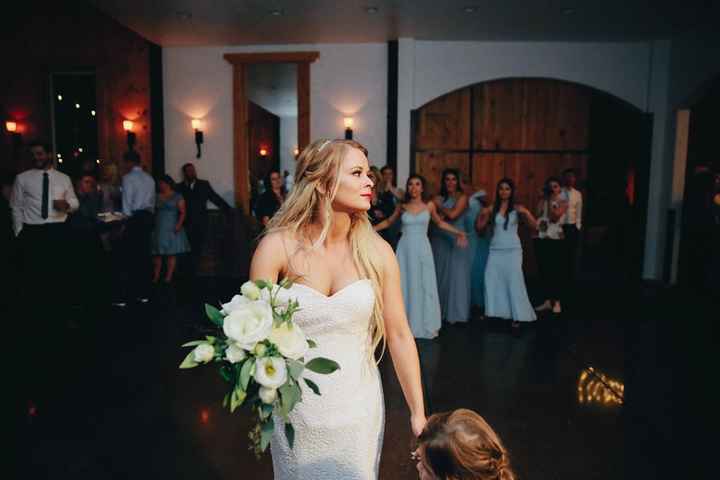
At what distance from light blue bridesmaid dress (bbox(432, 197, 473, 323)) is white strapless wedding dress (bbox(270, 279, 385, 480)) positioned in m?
4.09

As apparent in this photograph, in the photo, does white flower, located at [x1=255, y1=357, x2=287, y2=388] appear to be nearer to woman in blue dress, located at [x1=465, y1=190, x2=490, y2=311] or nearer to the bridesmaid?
the bridesmaid

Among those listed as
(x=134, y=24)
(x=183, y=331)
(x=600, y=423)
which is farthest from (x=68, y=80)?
(x=600, y=423)

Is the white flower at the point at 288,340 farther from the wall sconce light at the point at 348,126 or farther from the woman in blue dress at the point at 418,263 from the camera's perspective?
the wall sconce light at the point at 348,126

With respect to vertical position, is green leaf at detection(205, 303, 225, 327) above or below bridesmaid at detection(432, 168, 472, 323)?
above

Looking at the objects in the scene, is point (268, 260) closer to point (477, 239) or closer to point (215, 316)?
point (215, 316)

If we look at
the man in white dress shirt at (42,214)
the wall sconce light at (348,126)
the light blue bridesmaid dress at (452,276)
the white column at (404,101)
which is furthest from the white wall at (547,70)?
the man in white dress shirt at (42,214)

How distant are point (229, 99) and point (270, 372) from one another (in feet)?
23.8

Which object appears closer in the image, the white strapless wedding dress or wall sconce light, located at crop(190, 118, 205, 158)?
the white strapless wedding dress

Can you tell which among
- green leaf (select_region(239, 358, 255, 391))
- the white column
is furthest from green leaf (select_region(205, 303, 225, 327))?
the white column

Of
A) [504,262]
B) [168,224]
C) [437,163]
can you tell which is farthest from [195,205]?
[504,262]

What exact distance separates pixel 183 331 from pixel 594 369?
3505 mm

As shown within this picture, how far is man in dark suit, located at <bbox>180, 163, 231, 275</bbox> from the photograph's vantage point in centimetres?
735

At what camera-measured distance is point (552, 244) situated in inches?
232

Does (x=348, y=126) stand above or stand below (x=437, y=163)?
above
